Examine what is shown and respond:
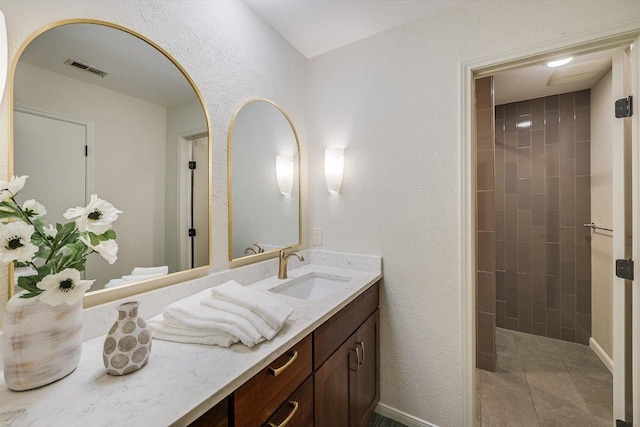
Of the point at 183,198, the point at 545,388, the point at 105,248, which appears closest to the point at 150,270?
the point at 183,198

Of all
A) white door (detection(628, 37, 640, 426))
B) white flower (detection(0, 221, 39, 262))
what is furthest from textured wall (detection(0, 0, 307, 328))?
white door (detection(628, 37, 640, 426))

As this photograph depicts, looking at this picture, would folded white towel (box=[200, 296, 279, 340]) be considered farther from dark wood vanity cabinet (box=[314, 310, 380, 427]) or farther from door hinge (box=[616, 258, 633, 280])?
door hinge (box=[616, 258, 633, 280])

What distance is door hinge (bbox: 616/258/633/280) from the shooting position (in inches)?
47.3

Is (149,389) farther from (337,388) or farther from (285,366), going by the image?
(337,388)

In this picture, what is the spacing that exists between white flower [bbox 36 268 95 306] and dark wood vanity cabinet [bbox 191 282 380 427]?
1.37 ft

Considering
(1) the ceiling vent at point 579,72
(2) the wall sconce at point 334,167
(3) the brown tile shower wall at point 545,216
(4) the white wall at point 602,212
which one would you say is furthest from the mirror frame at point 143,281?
(3) the brown tile shower wall at point 545,216

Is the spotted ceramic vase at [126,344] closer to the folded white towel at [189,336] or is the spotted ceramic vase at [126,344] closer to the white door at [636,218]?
the folded white towel at [189,336]

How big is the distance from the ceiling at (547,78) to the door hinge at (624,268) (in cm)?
131

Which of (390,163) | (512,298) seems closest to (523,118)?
(512,298)

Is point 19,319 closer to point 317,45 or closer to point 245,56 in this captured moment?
point 245,56

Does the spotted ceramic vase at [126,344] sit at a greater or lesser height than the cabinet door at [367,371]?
greater

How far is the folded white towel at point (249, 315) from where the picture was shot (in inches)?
32.7

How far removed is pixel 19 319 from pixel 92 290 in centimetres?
27

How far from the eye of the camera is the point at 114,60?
95 cm
